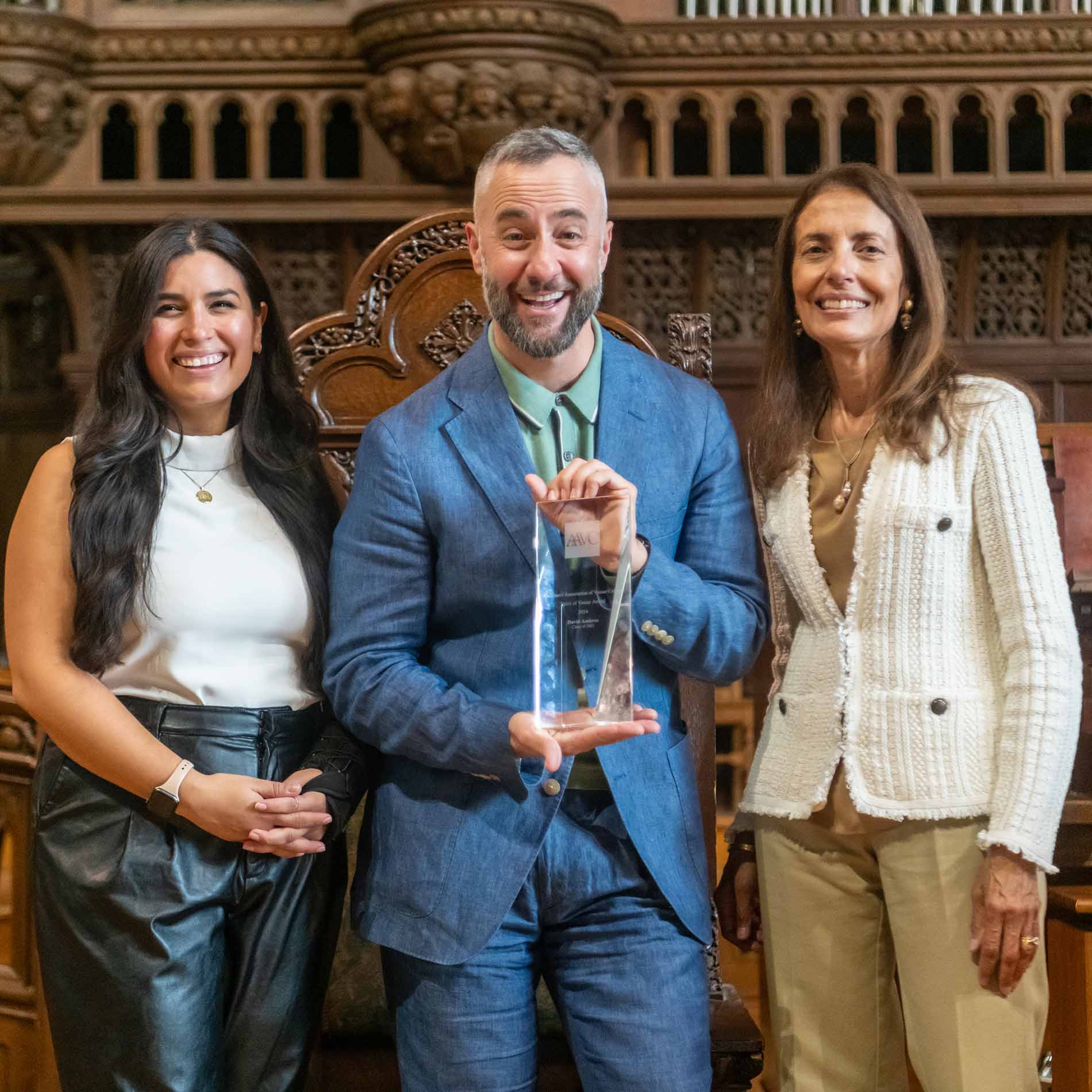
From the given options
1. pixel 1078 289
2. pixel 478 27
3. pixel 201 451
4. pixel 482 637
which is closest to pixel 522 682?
pixel 482 637

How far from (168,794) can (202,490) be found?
0.45 m

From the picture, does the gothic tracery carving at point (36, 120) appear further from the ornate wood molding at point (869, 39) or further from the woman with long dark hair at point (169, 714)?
the woman with long dark hair at point (169, 714)

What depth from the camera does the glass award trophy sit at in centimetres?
169

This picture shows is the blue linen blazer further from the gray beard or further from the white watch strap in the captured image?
the white watch strap

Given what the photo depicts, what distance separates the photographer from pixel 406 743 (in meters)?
1.79

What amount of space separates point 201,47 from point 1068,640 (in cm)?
430

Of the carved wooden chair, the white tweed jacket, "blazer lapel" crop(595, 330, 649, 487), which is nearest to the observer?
the white tweed jacket

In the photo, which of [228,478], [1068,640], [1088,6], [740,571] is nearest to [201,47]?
[1088,6]

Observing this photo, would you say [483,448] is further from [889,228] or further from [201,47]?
[201,47]

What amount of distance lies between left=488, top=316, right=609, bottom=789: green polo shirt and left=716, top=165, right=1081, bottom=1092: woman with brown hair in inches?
11.7

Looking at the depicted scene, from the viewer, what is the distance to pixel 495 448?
1.87 meters

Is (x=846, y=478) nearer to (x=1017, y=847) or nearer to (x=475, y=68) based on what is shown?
(x=1017, y=847)

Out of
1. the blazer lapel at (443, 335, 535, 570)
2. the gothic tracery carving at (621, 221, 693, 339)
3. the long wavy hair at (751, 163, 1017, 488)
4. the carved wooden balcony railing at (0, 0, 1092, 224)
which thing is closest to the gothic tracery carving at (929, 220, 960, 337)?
the carved wooden balcony railing at (0, 0, 1092, 224)

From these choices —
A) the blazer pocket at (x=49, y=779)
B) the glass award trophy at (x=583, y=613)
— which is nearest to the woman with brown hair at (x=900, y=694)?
the glass award trophy at (x=583, y=613)
